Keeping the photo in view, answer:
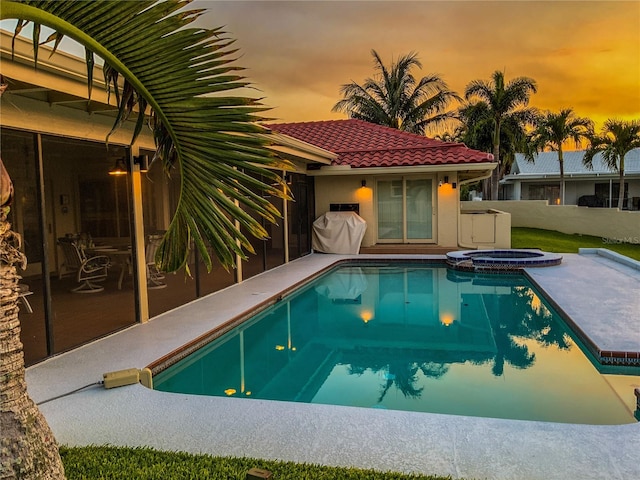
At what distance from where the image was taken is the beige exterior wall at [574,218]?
17250 millimetres

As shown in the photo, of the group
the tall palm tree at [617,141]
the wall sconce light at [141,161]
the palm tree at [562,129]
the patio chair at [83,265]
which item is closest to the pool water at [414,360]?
the wall sconce light at [141,161]

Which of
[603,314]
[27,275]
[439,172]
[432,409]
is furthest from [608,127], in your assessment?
[27,275]

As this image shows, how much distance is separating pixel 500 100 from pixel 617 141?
601 centimetres

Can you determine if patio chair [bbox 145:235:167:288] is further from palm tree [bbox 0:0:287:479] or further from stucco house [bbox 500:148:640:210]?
stucco house [bbox 500:148:640:210]

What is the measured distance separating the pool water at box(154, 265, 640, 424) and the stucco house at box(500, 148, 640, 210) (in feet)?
63.6

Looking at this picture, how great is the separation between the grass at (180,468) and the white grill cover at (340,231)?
1170 cm

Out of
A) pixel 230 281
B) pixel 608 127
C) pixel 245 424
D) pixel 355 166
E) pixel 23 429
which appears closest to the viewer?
pixel 23 429

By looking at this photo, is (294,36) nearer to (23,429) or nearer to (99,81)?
(99,81)

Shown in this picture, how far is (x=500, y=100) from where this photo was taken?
25281mm

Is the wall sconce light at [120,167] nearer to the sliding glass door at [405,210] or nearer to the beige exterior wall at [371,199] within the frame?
the beige exterior wall at [371,199]

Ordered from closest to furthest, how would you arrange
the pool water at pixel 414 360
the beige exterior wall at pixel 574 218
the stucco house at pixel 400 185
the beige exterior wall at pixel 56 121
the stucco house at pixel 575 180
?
the pool water at pixel 414 360 → the beige exterior wall at pixel 56 121 → the stucco house at pixel 400 185 → the beige exterior wall at pixel 574 218 → the stucco house at pixel 575 180

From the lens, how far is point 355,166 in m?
14.4

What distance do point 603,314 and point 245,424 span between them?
5481mm

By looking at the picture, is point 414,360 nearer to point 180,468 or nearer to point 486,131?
point 180,468
